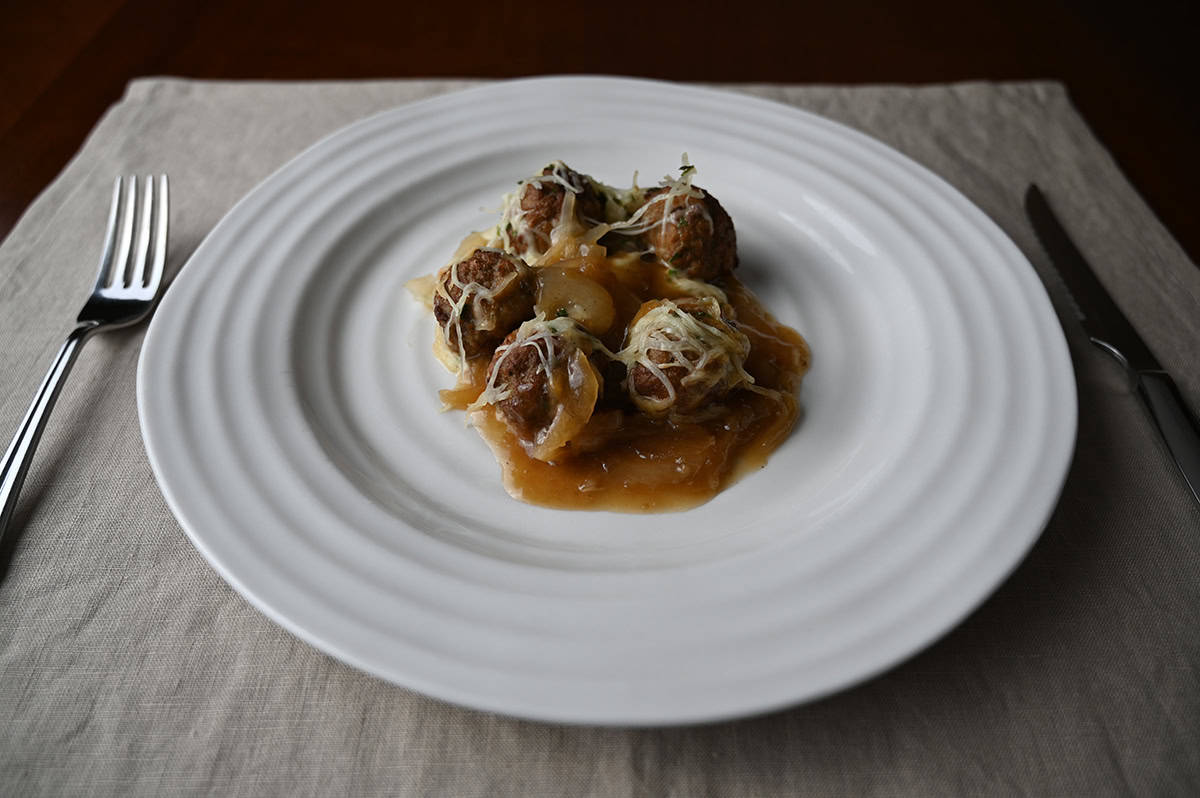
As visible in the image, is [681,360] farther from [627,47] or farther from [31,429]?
[627,47]

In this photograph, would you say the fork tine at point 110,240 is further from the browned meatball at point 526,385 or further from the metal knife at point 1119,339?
the metal knife at point 1119,339

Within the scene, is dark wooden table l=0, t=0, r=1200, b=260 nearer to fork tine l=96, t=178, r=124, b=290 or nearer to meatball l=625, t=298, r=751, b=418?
fork tine l=96, t=178, r=124, b=290

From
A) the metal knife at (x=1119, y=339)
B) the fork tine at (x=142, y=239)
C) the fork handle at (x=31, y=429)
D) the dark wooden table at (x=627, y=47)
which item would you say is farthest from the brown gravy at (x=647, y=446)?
the dark wooden table at (x=627, y=47)

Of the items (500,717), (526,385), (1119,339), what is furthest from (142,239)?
(1119,339)

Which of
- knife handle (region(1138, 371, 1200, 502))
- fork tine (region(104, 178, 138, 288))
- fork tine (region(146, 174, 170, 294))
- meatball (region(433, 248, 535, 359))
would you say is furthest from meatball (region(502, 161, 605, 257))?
knife handle (region(1138, 371, 1200, 502))

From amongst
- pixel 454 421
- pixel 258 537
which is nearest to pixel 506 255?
pixel 454 421

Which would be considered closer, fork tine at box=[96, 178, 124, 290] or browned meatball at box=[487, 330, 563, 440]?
browned meatball at box=[487, 330, 563, 440]

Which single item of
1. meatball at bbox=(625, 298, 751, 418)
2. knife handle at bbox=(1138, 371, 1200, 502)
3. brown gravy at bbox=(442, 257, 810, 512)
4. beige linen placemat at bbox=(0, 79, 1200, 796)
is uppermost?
meatball at bbox=(625, 298, 751, 418)
